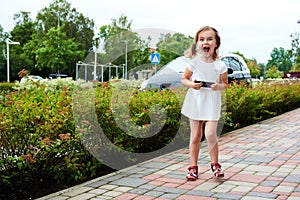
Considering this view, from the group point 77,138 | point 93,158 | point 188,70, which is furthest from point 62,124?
point 188,70

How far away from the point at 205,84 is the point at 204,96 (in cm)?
13

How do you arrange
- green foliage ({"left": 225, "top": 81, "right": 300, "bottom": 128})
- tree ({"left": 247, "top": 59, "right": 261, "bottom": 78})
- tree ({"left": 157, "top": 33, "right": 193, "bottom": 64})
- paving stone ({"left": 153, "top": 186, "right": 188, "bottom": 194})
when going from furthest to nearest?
tree ({"left": 247, "top": 59, "right": 261, "bottom": 78})
green foliage ({"left": 225, "top": 81, "right": 300, "bottom": 128})
tree ({"left": 157, "top": 33, "right": 193, "bottom": 64})
paving stone ({"left": 153, "top": 186, "right": 188, "bottom": 194})

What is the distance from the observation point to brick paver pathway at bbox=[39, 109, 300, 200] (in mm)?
3920

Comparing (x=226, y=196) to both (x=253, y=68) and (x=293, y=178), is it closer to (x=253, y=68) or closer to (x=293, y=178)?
(x=293, y=178)

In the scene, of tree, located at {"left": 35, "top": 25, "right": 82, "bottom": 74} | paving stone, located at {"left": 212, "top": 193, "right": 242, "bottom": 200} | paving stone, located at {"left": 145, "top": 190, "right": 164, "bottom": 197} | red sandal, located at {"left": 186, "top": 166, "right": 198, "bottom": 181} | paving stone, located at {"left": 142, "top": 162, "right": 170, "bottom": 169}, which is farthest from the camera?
tree, located at {"left": 35, "top": 25, "right": 82, "bottom": 74}

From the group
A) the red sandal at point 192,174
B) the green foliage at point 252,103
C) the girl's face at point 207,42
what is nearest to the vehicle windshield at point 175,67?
the green foliage at point 252,103

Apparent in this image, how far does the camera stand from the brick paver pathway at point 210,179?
12.9ft

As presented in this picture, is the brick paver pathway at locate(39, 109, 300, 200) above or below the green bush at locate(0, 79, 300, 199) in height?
below

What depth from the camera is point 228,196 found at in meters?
3.85

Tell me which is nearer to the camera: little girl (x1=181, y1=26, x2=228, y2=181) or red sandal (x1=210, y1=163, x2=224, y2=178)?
little girl (x1=181, y1=26, x2=228, y2=181)

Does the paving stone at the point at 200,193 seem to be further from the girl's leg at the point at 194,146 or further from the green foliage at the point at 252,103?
the green foliage at the point at 252,103

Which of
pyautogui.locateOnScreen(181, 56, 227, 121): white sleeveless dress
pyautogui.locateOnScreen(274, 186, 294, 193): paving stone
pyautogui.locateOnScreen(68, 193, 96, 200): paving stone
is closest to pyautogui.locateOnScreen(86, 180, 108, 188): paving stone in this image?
pyautogui.locateOnScreen(68, 193, 96, 200): paving stone

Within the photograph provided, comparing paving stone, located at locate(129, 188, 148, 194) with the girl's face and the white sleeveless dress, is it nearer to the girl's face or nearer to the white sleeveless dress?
the white sleeveless dress

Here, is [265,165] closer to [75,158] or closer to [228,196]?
[228,196]
